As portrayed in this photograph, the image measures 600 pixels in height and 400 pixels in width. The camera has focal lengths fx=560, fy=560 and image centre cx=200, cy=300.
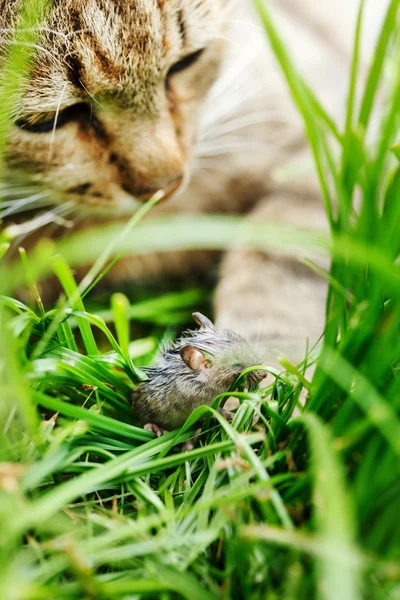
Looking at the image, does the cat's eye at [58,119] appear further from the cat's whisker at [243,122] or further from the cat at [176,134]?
the cat's whisker at [243,122]

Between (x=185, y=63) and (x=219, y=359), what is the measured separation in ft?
2.58

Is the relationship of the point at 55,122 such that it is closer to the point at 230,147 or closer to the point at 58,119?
the point at 58,119

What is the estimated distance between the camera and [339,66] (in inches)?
80.0

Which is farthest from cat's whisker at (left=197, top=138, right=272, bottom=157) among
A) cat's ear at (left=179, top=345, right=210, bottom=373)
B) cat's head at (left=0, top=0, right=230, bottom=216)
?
cat's ear at (left=179, top=345, right=210, bottom=373)

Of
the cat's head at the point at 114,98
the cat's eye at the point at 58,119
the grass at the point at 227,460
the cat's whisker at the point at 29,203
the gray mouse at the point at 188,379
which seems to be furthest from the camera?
the cat's whisker at the point at 29,203

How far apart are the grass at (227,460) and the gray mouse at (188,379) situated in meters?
0.03

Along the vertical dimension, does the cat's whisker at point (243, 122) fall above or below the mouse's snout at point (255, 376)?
above

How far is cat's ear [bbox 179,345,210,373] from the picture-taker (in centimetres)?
85

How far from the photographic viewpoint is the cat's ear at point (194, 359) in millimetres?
849

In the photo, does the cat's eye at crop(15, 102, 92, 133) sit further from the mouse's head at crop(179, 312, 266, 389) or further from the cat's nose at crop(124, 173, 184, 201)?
the mouse's head at crop(179, 312, 266, 389)

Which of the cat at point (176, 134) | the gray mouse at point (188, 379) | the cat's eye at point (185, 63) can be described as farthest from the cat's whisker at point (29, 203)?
the gray mouse at point (188, 379)

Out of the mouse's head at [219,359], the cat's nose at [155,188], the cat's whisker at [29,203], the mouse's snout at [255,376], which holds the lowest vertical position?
the mouse's snout at [255,376]

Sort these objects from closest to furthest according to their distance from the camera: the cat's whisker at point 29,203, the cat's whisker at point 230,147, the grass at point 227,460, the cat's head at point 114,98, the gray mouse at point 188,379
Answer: the grass at point 227,460
the gray mouse at point 188,379
the cat's head at point 114,98
the cat's whisker at point 29,203
the cat's whisker at point 230,147

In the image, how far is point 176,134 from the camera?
1.32 meters
